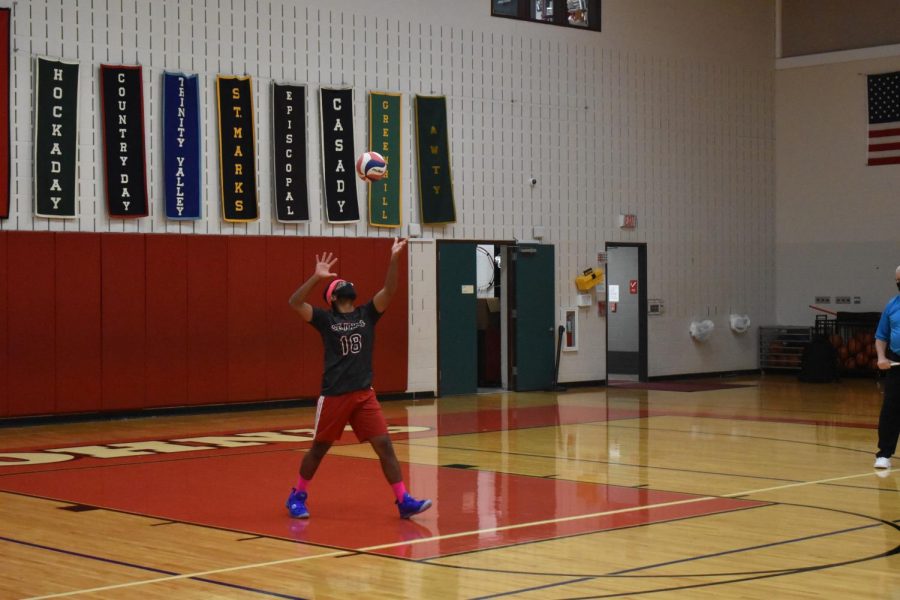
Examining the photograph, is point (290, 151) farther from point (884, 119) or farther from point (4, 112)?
point (884, 119)

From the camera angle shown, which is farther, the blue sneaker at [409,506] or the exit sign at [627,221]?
the exit sign at [627,221]

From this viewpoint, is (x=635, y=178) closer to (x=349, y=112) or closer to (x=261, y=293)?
(x=349, y=112)

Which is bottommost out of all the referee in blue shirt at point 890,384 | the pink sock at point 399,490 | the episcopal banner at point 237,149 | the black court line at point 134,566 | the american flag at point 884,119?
the black court line at point 134,566

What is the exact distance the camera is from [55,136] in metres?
18.9

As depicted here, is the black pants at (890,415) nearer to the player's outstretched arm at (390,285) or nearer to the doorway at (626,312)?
the player's outstretched arm at (390,285)

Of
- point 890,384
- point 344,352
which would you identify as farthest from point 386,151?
point 344,352

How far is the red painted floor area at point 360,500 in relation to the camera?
32.4 ft

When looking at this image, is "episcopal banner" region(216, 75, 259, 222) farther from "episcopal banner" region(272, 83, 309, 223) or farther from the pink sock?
the pink sock

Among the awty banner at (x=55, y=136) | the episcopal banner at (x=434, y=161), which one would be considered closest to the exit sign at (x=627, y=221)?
the episcopal banner at (x=434, y=161)

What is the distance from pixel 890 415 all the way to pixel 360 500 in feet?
20.3

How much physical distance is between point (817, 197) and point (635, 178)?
5.65 meters

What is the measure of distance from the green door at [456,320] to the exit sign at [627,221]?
456 cm

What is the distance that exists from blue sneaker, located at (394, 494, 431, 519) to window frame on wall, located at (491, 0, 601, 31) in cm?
1627

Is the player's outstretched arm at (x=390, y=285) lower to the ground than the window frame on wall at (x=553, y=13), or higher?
lower
